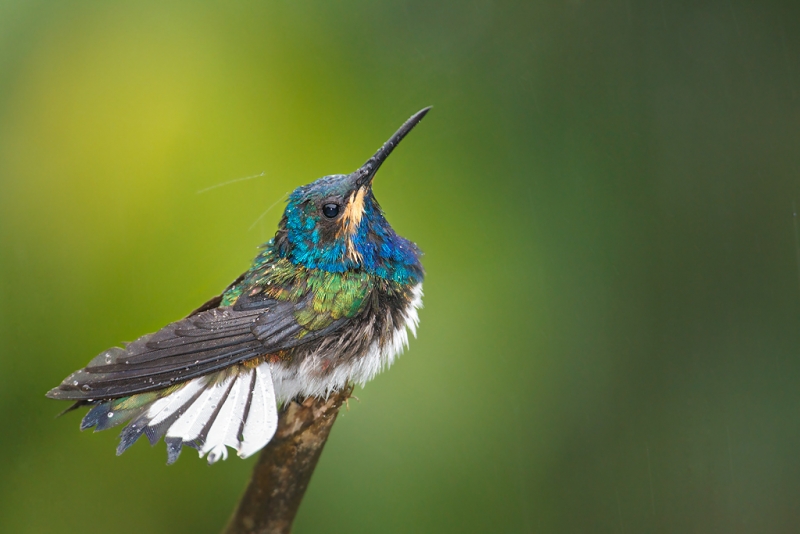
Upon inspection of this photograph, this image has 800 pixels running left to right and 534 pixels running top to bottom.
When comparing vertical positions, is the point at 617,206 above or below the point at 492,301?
above

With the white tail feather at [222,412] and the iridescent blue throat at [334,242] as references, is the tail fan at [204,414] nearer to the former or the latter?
the white tail feather at [222,412]

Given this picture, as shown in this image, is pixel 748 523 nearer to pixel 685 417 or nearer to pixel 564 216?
pixel 685 417

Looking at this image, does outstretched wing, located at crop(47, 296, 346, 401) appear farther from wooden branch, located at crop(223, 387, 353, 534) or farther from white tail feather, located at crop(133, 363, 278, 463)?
wooden branch, located at crop(223, 387, 353, 534)

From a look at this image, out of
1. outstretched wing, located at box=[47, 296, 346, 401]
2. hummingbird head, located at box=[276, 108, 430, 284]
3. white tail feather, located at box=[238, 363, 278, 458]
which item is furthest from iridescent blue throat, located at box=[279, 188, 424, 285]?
white tail feather, located at box=[238, 363, 278, 458]

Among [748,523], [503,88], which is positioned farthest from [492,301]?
[748,523]

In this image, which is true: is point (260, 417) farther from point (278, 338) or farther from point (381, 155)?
point (381, 155)

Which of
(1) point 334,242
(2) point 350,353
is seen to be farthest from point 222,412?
(1) point 334,242

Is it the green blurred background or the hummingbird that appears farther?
the green blurred background
